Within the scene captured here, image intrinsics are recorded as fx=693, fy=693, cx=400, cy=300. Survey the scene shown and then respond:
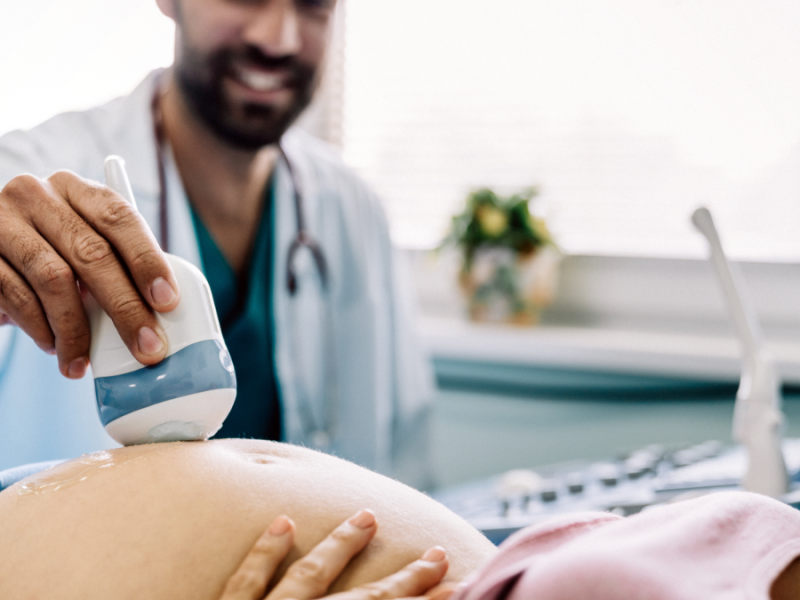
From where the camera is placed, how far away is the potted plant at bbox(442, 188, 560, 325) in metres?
1.55

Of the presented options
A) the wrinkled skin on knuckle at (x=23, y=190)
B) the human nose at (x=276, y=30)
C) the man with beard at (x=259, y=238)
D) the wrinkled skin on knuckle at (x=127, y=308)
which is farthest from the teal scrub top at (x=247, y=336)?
the wrinkled skin on knuckle at (x=127, y=308)

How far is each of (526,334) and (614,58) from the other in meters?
0.64

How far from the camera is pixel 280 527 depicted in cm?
43

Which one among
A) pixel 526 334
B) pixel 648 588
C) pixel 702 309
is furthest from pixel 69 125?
pixel 702 309

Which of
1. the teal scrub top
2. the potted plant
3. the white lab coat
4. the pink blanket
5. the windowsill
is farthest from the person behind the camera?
the potted plant

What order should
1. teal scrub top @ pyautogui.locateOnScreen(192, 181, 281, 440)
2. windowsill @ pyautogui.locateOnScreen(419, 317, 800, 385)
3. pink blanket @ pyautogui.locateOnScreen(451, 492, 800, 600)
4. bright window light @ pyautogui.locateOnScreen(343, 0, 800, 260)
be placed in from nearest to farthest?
pink blanket @ pyautogui.locateOnScreen(451, 492, 800, 600) < teal scrub top @ pyautogui.locateOnScreen(192, 181, 281, 440) < windowsill @ pyautogui.locateOnScreen(419, 317, 800, 385) < bright window light @ pyautogui.locateOnScreen(343, 0, 800, 260)

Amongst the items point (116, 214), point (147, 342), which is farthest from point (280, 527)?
point (116, 214)

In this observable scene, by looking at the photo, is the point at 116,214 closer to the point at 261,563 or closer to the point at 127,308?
the point at 127,308

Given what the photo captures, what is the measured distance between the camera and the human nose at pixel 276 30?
1193 millimetres

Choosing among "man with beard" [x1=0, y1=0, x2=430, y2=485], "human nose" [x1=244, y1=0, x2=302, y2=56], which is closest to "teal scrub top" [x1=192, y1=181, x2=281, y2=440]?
"man with beard" [x1=0, y1=0, x2=430, y2=485]

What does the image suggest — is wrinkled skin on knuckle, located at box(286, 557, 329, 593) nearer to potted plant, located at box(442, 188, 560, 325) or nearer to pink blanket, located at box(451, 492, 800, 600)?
pink blanket, located at box(451, 492, 800, 600)

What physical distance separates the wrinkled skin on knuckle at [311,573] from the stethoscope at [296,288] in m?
0.83

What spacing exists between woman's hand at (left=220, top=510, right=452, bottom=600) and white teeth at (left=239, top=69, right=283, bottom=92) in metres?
0.95

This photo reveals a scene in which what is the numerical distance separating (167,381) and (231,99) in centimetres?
87
